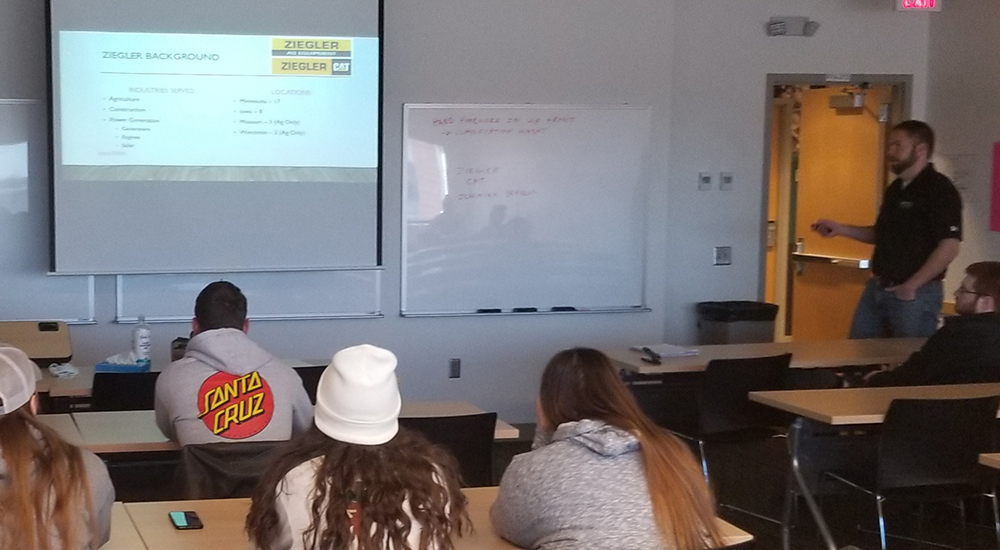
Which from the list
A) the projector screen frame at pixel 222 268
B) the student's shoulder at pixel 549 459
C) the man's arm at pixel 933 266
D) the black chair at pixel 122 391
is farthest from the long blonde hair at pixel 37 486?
the man's arm at pixel 933 266

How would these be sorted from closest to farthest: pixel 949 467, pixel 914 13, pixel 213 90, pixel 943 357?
pixel 949 467 → pixel 943 357 → pixel 213 90 → pixel 914 13

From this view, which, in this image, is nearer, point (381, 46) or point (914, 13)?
point (381, 46)

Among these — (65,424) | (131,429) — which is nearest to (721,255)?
(131,429)

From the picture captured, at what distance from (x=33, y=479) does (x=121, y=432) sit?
5.30ft

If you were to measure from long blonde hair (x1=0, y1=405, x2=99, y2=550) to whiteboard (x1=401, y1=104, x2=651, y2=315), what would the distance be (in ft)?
14.9

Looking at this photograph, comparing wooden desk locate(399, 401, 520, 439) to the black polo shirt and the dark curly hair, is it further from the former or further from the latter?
the black polo shirt

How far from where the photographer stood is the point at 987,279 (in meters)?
4.67

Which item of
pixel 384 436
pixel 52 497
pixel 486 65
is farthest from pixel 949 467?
pixel 486 65

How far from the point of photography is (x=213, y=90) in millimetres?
6160

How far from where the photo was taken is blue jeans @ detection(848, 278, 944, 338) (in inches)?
233

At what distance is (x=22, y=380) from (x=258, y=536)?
20.8 inches

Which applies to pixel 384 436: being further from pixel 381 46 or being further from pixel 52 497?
pixel 381 46

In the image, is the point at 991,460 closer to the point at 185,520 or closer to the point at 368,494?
the point at 368,494

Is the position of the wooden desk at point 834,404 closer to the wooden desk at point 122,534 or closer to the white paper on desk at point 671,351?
the white paper on desk at point 671,351
